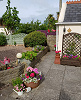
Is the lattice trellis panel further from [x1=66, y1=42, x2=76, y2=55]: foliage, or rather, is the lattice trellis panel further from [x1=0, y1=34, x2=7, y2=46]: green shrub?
[x1=0, y1=34, x2=7, y2=46]: green shrub

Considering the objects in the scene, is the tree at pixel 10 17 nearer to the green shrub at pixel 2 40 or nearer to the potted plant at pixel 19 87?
the green shrub at pixel 2 40

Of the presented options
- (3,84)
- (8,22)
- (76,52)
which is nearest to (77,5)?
(76,52)

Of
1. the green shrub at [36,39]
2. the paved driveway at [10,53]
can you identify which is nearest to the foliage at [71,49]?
the paved driveway at [10,53]

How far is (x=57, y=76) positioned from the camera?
195 inches

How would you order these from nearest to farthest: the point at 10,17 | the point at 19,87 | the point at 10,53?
the point at 19,87
the point at 10,53
the point at 10,17

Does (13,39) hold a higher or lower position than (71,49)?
higher

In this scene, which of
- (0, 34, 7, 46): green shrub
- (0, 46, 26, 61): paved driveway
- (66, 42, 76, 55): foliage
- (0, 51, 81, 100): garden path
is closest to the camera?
(0, 51, 81, 100): garden path

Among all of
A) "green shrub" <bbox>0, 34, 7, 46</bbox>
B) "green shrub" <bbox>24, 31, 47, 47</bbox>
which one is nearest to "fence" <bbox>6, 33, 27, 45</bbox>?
"green shrub" <bbox>0, 34, 7, 46</bbox>

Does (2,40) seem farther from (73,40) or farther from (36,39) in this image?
(73,40)

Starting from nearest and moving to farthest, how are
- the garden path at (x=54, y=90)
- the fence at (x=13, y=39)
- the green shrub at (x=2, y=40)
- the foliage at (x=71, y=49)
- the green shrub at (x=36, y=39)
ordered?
the garden path at (x=54, y=90) < the foliage at (x=71, y=49) < the green shrub at (x=36, y=39) < the green shrub at (x=2, y=40) < the fence at (x=13, y=39)

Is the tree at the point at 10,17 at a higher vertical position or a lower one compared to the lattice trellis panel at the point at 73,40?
higher

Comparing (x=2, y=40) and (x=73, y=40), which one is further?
(x=2, y=40)

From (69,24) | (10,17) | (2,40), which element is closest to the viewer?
(69,24)

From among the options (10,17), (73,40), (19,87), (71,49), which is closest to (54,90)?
(19,87)
